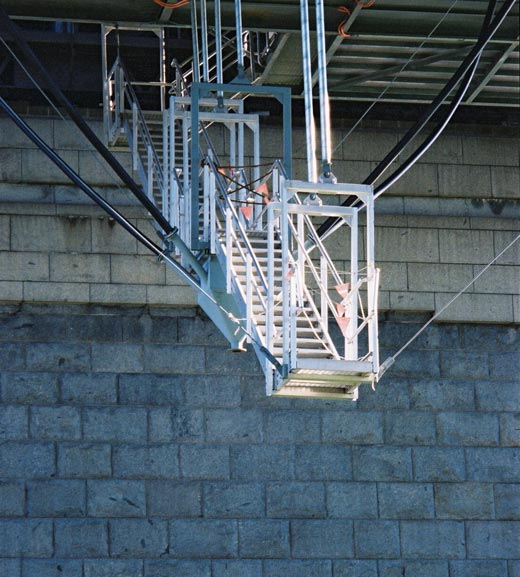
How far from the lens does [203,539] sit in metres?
29.8

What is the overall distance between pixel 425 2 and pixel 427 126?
5.17m

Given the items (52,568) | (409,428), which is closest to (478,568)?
(409,428)

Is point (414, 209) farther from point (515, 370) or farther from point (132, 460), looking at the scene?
point (132, 460)

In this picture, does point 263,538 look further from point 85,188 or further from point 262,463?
point 85,188

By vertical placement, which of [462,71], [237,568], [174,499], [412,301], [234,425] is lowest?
[237,568]

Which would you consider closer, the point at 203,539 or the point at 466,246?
the point at 203,539

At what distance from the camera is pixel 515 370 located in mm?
32031

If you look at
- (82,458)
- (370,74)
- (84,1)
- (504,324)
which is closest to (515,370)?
(504,324)

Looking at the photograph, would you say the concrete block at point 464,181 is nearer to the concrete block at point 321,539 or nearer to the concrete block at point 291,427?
the concrete block at point 291,427

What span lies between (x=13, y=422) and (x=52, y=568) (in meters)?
2.72

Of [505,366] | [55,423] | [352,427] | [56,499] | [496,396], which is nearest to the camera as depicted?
[56,499]

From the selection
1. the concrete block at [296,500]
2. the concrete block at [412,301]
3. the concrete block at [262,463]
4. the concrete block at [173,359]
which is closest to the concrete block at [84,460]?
the concrete block at [173,359]

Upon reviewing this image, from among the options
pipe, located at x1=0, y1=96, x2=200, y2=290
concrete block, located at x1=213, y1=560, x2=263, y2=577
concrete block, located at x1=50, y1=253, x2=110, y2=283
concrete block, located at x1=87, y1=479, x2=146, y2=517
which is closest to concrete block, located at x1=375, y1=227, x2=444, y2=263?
concrete block, located at x1=50, y1=253, x2=110, y2=283

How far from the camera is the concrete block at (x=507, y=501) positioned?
31312mm
